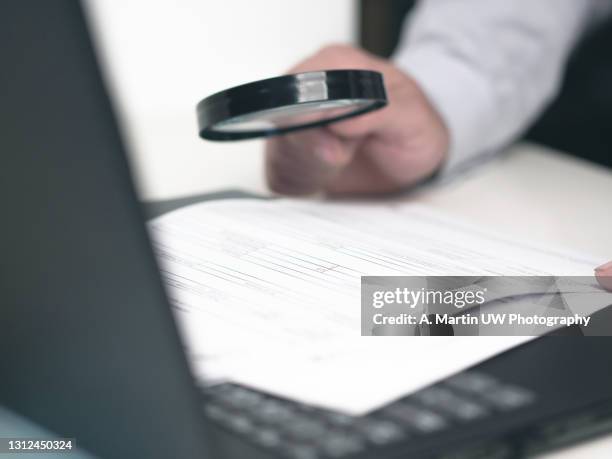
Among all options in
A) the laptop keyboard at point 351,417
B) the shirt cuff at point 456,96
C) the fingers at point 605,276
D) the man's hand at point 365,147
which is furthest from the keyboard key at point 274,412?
the shirt cuff at point 456,96

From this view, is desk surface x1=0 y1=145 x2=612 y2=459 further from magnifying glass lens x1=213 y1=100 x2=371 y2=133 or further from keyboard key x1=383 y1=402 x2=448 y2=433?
keyboard key x1=383 y1=402 x2=448 y2=433

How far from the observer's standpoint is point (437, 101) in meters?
0.61

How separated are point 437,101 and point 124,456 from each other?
473mm

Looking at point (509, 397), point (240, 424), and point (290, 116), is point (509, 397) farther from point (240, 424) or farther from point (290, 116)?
point (290, 116)

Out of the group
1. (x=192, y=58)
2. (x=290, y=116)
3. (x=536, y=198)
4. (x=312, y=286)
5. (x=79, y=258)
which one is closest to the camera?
(x=79, y=258)

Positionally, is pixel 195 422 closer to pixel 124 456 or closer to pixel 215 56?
pixel 124 456

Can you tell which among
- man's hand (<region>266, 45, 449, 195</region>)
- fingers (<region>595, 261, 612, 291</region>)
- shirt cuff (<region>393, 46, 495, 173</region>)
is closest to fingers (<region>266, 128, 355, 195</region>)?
man's hand (<region>266, 45, 449, 195</region>)

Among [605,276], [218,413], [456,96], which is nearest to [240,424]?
[218,413]

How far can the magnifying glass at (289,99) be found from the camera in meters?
0.39

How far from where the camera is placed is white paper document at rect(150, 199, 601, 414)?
0.25m

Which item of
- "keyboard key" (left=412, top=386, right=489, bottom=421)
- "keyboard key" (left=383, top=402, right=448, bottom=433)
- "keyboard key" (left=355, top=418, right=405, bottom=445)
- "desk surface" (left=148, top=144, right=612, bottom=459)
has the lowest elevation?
"desk surface" (left=148, top=144, right=612, bottom=459)

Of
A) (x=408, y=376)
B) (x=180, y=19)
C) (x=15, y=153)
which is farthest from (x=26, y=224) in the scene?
(x=180, y=19)

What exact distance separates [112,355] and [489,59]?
54 centimetres

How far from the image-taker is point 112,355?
193mm
